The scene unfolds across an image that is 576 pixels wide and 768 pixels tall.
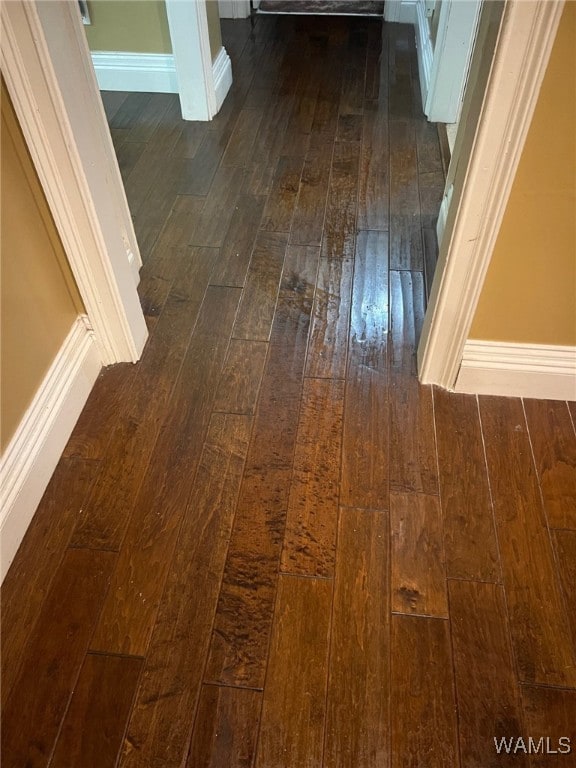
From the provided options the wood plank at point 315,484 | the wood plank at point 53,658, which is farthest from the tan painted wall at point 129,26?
the wood plank at point 53,658

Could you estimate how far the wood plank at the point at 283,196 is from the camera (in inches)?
89.9

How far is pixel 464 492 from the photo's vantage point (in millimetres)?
1459

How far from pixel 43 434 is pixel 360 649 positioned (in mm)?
895

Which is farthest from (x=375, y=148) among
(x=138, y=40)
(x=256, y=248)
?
(x=138, y=40)

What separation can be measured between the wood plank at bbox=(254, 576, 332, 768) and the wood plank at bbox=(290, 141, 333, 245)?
137 cm

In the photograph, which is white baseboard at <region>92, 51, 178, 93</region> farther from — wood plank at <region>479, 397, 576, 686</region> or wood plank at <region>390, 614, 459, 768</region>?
wood plank at <region>390, 614, 459, 768</region>

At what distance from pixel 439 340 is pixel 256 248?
89 centimetres

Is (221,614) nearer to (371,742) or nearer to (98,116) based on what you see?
(371,742)

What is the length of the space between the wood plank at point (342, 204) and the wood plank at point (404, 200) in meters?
0.15

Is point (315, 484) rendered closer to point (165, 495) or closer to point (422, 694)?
point (165, 495)

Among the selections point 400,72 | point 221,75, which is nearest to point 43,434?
point 221,75

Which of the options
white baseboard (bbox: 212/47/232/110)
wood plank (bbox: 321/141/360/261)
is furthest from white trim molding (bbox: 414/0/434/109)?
white baseboard (bbox: 212/47/232/110)

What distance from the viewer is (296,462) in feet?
4.99

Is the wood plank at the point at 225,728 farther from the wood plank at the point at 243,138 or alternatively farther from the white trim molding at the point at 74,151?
the wood plank at the point at 243,138
